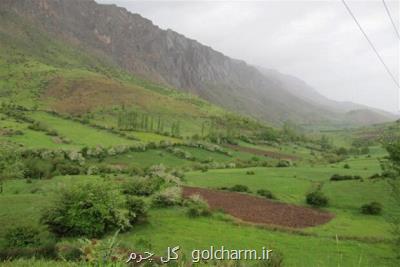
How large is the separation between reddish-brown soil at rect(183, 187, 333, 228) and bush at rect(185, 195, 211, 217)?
1693 millimetres

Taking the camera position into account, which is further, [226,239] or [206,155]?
[206,155]

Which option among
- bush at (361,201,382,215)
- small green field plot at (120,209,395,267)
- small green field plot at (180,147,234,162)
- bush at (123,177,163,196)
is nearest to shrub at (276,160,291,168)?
small green field plot at (180,147,234,162)

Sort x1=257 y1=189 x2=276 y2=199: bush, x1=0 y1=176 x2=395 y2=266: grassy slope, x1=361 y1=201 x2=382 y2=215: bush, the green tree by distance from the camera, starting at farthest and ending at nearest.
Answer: x1=257 y1=189 x2=276 y2=199: bush → x1=361 y1=201 x2=382 y2=215: bush → the green tree → x1=0 y1=176 x2=395 y2=266: grassy slope

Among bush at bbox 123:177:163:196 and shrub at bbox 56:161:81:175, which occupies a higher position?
bush at bbox 123:177:163:196

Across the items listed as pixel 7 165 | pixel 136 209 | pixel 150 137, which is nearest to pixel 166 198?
pixel 136 209

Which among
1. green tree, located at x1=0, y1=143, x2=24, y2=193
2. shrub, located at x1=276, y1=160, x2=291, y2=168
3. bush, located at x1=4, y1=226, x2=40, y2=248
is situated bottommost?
bush, located at x1=4, y1=226, x2=40, y2=248

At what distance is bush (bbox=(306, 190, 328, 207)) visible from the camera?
4288 cm

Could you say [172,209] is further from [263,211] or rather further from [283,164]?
[283,164]

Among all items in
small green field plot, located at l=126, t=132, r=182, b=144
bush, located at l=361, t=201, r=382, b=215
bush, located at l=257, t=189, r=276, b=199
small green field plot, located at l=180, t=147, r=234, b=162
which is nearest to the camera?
bush, located at l=361, t=201, r=382, b=215

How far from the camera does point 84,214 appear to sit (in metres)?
29.2

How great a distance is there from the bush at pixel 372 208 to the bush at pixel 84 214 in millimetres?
24234

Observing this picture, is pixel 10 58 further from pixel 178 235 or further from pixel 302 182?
pixel 178 235

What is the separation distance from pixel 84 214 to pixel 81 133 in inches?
2894

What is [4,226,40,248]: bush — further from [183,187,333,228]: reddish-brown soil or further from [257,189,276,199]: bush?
[257,189,276,199]: bush
